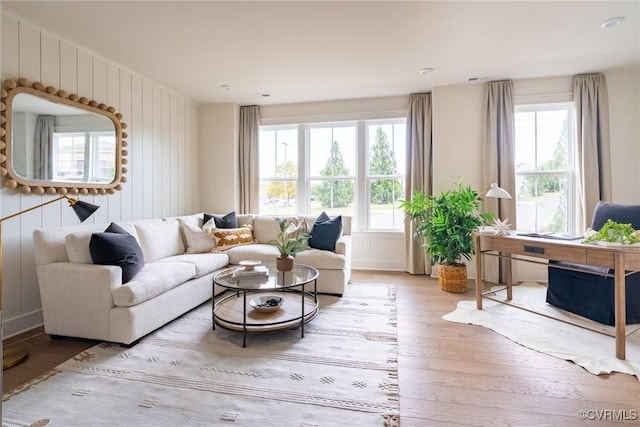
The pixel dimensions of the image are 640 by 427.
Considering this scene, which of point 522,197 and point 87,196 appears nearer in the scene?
point 87,196

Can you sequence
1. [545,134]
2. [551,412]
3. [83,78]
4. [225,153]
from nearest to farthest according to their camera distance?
[551,412] → [83,78] → [545,134] → [225,153]

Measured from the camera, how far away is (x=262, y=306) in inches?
102

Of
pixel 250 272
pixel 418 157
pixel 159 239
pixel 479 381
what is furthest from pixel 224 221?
pixel 479 381

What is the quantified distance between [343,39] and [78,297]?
3095mm

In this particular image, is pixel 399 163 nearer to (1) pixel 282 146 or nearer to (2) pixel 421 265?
(2) pixel 421 265

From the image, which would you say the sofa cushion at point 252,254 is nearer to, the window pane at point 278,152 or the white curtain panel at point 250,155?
the white curtain panel at point 250,155

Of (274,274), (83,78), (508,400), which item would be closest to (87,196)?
(83,78)

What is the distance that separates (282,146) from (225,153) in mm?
925

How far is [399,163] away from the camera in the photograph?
4.79 meters

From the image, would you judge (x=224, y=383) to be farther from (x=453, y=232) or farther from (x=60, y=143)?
(x=453, y=232)

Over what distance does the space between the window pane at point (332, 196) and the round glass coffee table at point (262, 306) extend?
2.10 m

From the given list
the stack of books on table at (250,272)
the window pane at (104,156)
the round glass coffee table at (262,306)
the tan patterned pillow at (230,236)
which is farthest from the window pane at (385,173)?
the window pane at (104,156)
